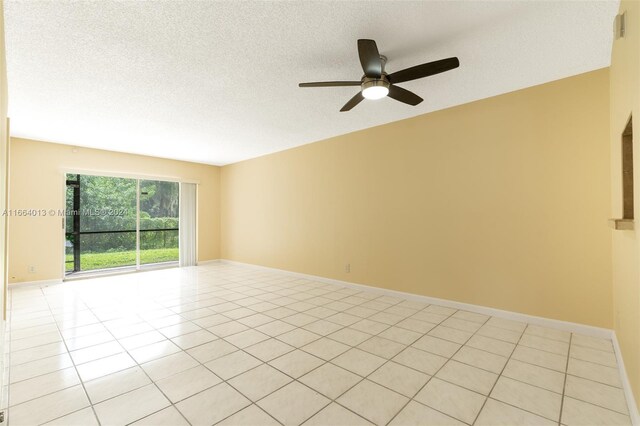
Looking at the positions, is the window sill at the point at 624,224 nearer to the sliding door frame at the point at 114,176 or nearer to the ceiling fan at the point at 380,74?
the ceiling fan at the point at 380,74

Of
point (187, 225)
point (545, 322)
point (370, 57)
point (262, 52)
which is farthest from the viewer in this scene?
point (187, 225)

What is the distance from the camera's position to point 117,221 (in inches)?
260

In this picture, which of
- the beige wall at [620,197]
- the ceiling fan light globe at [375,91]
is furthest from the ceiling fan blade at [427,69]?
the beige wall at [620,197]

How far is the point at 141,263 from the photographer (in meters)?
7.27

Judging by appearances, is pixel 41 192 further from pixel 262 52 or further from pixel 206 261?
pixel 262 52

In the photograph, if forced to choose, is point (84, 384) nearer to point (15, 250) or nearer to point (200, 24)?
point (200, 24)

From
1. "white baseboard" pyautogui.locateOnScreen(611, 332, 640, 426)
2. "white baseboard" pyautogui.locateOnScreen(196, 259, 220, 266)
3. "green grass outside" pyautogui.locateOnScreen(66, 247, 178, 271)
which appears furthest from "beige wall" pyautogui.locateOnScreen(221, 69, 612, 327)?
"green grass outside" pyautogui.locateOnScreen(66, 247, 178, 271)

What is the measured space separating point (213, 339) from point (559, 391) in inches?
116

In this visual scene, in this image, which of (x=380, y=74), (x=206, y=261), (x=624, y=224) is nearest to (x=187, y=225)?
(x=206, y=261)

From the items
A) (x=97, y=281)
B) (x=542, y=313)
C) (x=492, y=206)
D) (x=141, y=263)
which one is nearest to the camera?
(x=542, y=313)

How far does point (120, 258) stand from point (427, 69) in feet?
25.4

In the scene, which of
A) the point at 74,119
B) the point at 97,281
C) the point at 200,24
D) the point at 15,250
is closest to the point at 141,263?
the point at 97,281

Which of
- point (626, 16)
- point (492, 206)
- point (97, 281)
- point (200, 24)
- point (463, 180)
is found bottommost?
point (97, 281)

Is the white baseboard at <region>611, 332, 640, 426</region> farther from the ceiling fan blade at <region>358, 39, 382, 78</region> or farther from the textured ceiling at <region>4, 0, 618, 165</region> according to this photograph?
the ceiling fan blade at <region>358, 39, 382, 78</region>
